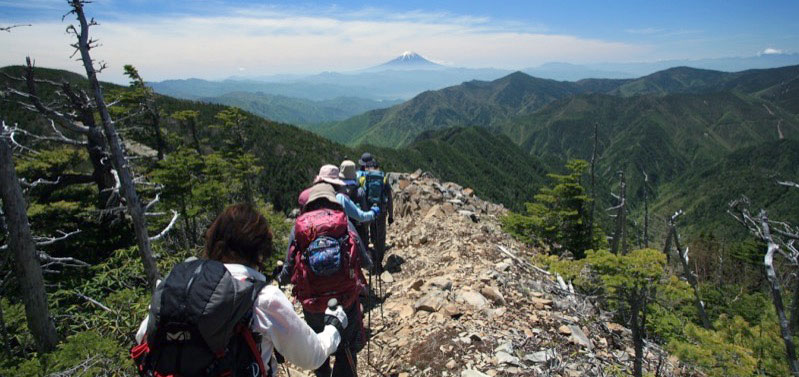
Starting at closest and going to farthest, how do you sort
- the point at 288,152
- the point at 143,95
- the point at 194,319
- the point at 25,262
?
1. the point at 194,319
2. the point at 25,262
3. the point at 143,95
4. the point at 288,152

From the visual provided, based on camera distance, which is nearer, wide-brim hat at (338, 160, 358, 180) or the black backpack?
the black backpack

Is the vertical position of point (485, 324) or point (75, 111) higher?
point (75, 111)

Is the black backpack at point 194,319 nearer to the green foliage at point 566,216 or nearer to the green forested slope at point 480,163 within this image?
the green foliage at point 566,216

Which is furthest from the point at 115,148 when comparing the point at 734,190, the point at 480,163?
the point at 734,190

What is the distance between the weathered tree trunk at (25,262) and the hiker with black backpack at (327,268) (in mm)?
4839

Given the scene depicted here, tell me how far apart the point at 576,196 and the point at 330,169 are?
40.7ft

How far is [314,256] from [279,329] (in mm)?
1335

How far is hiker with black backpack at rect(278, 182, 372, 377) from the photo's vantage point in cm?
353

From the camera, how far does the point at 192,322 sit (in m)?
1.76

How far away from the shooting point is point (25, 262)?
227 inches

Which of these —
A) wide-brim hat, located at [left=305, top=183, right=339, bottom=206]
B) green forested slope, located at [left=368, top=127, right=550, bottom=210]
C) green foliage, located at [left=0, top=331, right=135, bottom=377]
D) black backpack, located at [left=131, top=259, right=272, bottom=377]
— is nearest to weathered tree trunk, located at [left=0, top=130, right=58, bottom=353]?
green foliage, located at [left=0, top=331, right=135, bottom=377]

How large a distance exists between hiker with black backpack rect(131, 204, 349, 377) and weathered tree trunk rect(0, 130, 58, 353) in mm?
5527

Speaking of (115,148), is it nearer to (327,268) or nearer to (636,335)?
(327,268)

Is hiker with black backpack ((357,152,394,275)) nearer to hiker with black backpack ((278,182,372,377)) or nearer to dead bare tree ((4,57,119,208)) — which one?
hiker with black backpack ((278,182,372,377))
